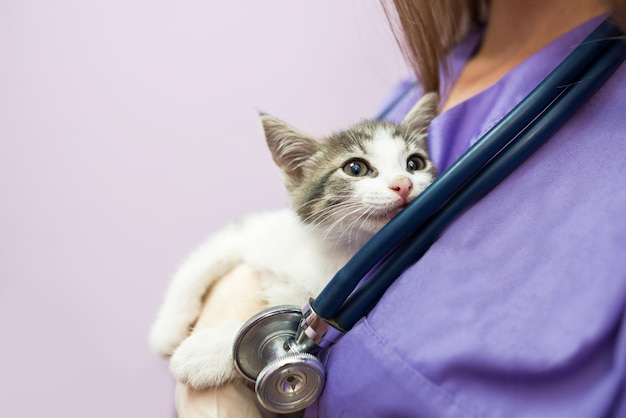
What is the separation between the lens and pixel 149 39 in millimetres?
1491

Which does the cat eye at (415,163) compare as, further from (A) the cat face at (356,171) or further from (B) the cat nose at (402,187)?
(B) the cat nose at (402,187)

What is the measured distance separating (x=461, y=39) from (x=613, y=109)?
0.73 meters

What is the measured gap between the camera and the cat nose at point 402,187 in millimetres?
820

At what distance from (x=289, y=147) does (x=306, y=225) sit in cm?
19

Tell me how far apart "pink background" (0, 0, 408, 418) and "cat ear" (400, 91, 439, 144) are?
350 millimetres

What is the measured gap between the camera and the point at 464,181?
0.69 meters

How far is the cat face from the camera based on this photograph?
0.86 meters

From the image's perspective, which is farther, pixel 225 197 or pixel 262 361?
pixel 225 197

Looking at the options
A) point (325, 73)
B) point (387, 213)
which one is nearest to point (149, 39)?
point (325, 73)

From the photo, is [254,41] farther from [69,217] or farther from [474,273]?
[474,273]

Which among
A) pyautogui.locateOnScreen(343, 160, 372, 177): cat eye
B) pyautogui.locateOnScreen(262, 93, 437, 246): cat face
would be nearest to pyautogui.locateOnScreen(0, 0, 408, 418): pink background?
pyautogui.locateOnScreen(262, 93, 437, 246): cat face

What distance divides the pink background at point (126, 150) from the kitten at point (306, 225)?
32 cm

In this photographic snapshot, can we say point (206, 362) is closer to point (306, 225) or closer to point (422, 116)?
point (306, 225)

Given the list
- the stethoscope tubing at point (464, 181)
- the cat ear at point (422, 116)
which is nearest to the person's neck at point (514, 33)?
the cat ear at point (422, 116)
